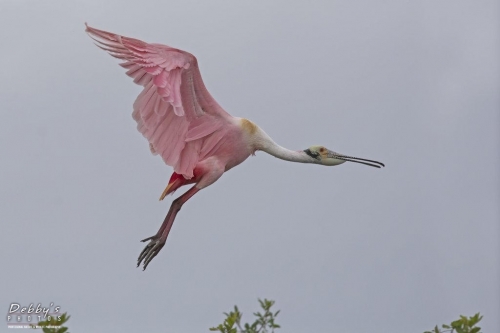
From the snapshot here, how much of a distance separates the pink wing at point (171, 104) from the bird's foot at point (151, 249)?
0.90m

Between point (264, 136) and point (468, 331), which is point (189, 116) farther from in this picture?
point (468, 331)

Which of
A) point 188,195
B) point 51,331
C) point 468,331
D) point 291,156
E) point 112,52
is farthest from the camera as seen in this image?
point 291,156

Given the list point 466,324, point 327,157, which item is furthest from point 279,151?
point 466,324

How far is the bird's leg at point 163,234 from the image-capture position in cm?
1399

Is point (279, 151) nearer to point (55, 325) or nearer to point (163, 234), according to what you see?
point (163, 234)

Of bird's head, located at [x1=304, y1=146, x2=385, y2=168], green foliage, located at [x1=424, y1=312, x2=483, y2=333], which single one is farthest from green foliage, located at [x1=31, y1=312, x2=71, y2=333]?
bird's head, located at [x1=304, y1=146, x2=385, y2=168]

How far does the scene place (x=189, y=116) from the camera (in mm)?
14180

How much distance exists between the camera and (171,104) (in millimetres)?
13398

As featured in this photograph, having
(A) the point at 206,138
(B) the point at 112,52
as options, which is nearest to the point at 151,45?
(B) the point at 112,52

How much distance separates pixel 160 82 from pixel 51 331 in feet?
19.9

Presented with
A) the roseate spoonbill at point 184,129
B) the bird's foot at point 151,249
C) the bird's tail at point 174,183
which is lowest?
the bird's foot at point 151,249

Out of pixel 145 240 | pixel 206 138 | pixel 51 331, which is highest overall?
pixel 206 138

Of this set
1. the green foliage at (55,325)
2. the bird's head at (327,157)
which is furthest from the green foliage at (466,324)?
the bird's head at (327,157)

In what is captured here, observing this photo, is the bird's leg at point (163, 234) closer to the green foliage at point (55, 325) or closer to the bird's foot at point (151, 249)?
the bird's foot at point (151, 249)
